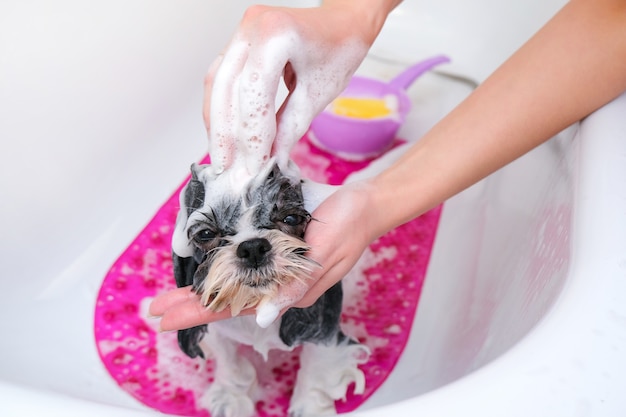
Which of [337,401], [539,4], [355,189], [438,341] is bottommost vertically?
[337,401]

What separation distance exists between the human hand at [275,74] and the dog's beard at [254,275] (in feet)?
0.44

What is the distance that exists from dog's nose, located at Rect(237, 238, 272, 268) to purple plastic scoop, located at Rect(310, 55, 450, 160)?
998mm

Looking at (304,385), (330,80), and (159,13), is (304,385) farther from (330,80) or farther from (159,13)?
(159,13)

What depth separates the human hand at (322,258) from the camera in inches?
31.1

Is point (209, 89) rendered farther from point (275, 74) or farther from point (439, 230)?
point (439, 230)

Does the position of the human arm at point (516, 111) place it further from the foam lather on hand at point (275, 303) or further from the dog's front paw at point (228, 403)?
the dog's front paw at point (228, 403)

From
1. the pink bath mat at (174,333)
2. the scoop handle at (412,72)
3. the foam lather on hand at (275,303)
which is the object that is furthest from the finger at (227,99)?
the scoop handle at (412,72)

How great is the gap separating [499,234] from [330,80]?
70cm

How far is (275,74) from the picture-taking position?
80 centimetres

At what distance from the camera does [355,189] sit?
897 millimetres

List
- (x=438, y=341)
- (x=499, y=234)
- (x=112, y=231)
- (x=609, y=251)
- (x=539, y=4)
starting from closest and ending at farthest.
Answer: (x=609, y=251) → (x=438, y=341) → (x=499, y=234) → (x=112, y=231) → (x=539, y=4)

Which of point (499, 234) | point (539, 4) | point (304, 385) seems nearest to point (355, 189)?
point (304, 385)

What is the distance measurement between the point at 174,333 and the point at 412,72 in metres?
1.04

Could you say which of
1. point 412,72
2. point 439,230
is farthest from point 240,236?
point 412,72
